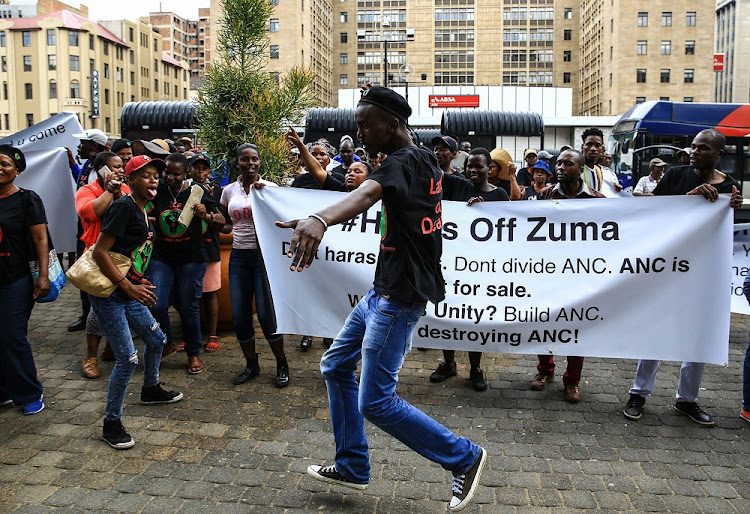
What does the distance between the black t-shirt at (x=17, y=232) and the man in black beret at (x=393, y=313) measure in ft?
8.71

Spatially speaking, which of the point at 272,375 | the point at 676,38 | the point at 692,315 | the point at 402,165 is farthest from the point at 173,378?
the point at 676,38

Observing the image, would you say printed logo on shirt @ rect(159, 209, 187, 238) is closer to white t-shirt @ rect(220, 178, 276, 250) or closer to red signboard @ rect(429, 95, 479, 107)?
white t-shirt @ rect(220, 178, 276, 250)

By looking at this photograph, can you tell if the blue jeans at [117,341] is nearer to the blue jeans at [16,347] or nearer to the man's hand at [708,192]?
the blue jeans at [16,347]

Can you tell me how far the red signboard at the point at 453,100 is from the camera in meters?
70.2

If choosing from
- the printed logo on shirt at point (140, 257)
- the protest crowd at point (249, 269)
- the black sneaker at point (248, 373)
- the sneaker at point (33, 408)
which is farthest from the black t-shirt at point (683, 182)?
the sneaker at point (33, 408)

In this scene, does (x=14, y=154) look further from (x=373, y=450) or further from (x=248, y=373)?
(x=373, y=450)

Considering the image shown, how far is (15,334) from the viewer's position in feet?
16.3

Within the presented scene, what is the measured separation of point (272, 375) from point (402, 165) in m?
3.32

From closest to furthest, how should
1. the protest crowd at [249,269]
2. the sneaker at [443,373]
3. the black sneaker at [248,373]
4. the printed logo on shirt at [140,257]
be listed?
the protest crowd at [249,269] < the printed logo on shirt at [140,257] < the black sneaker at [248,373] < the sneaker at [443,373]

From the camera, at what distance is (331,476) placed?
3742mm

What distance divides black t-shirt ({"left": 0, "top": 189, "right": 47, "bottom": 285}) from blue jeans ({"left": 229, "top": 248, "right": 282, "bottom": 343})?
1.49 metres

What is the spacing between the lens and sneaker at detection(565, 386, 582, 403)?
5.27 m

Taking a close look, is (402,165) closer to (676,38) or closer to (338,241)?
→ (338,241)

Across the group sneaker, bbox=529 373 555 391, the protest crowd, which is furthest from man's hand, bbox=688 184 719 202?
sneaker, bbox=529 373 555 391
